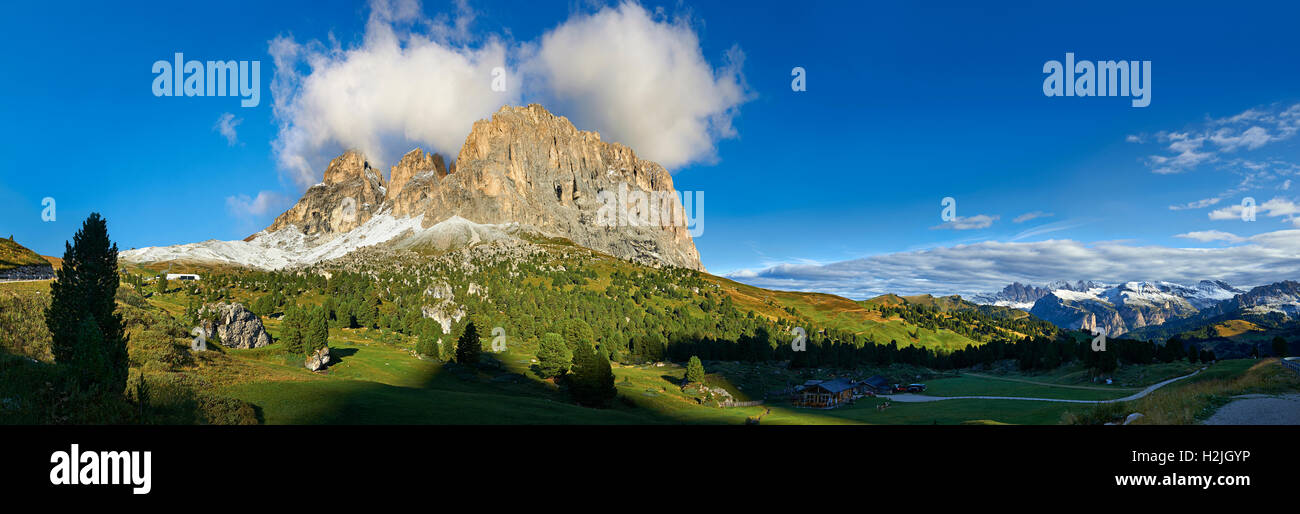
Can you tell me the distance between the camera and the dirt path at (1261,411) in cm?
2042

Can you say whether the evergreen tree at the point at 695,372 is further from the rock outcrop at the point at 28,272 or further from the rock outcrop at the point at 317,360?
the rock outcrop at the point at 28,272

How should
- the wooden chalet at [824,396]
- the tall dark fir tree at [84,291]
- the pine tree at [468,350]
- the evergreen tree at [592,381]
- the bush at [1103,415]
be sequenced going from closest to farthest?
the bush at [1103,415] < the tall dark fir tree at [84,291] < the evergreen tree at [592,381] < the pine tree at [468,350] < the wooden chalet at [824,396]

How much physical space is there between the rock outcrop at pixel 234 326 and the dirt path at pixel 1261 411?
4116 inches

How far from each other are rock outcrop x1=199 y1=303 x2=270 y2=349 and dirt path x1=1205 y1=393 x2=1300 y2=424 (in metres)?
105

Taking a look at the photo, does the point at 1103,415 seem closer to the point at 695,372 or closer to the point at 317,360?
the point at 695,372

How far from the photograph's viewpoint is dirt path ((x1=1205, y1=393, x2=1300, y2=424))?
20.4m

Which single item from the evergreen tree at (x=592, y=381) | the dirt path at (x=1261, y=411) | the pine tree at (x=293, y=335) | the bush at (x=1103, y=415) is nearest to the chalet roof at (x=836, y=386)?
the evergreen tree at (x=592, y=381)

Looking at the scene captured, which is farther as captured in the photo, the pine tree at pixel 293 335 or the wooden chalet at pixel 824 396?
the wooden chalet at pixel 824 396

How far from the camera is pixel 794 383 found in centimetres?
12331
